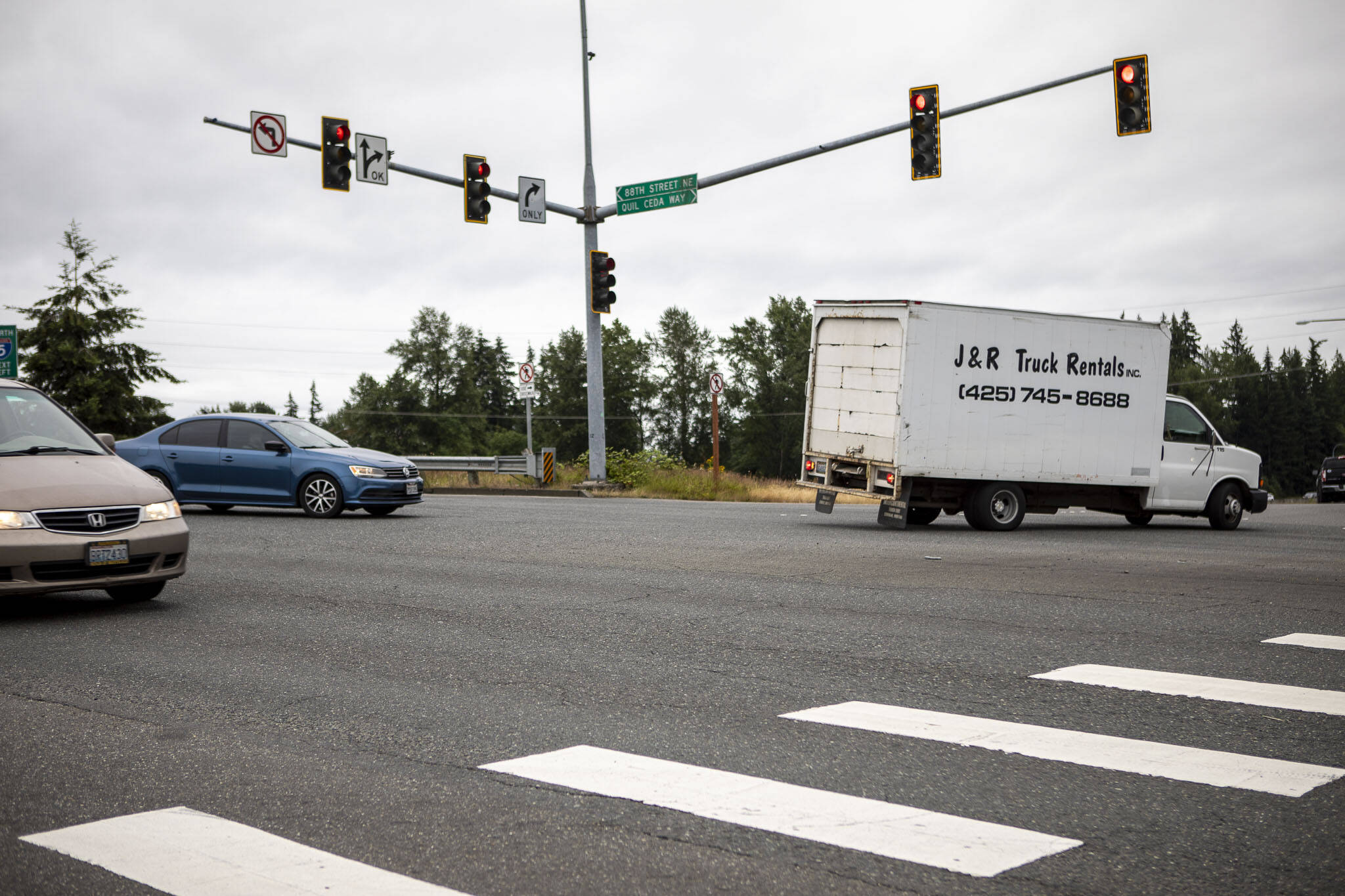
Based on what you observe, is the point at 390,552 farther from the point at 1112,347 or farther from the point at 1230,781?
the point at 1112,347

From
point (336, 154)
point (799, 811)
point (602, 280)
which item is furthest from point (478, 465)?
point (799, 811)

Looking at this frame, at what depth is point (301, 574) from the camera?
10.5 meters

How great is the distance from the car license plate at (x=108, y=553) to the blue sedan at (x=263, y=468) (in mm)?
8608

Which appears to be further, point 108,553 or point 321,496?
point 321,496

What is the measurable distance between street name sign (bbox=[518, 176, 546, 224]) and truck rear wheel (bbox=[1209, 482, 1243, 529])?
12772 millimetres

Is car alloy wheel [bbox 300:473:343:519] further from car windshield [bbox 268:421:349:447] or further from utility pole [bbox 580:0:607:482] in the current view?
utility pole [bbox 580:0:607:482]

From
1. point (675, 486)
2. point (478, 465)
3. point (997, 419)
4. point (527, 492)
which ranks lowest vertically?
point (527, 492)

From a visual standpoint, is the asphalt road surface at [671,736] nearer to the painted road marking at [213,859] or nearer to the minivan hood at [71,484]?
the painted road marking at [213,859]

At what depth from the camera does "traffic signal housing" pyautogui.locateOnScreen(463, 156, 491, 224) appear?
2111 cm

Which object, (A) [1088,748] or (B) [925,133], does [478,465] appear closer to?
(B) [925,133]

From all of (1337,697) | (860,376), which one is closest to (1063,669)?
(1337,697)

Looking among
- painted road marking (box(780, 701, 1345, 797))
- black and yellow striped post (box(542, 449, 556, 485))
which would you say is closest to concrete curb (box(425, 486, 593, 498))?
black and yellow striped post (box(542, 449, 556, 485))

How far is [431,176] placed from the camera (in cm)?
2095

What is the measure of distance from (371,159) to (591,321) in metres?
6.62
